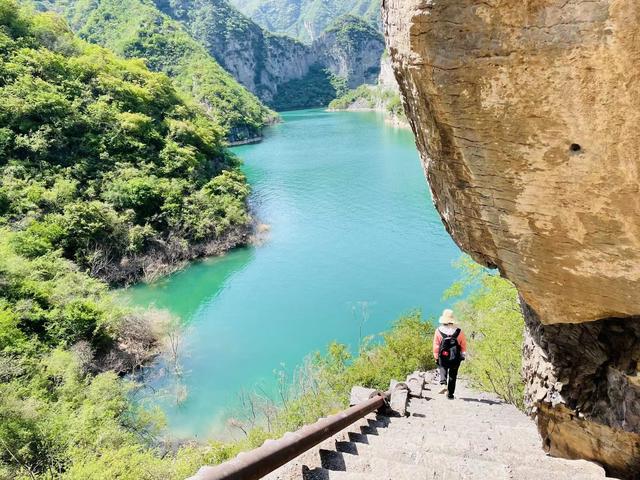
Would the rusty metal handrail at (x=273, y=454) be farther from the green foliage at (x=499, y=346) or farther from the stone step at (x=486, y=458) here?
the green foliage at (x=499, y=346)

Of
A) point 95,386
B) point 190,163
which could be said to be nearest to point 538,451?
point 95,386

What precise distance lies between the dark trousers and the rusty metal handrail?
273 cm

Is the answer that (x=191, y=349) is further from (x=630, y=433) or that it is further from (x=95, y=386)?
(x=630, y=433)

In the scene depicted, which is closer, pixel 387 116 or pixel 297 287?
pixel 297 287

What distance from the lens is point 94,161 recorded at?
2628cm

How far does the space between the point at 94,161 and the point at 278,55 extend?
136 m

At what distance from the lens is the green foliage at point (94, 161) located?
21500 millimetres

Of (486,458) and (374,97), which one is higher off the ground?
(374,97)

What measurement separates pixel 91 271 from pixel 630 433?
2219 centimetres

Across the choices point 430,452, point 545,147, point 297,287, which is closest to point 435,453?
point 430,452

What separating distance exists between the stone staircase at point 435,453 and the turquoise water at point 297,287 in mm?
10214

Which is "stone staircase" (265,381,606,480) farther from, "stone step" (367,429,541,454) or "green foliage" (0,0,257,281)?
"green foliage" (0,0,257,281)

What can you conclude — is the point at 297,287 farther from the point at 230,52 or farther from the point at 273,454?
the point at 230,52

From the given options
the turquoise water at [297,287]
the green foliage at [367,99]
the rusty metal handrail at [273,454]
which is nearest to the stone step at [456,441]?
the rusty metal handrail at [273,454]
